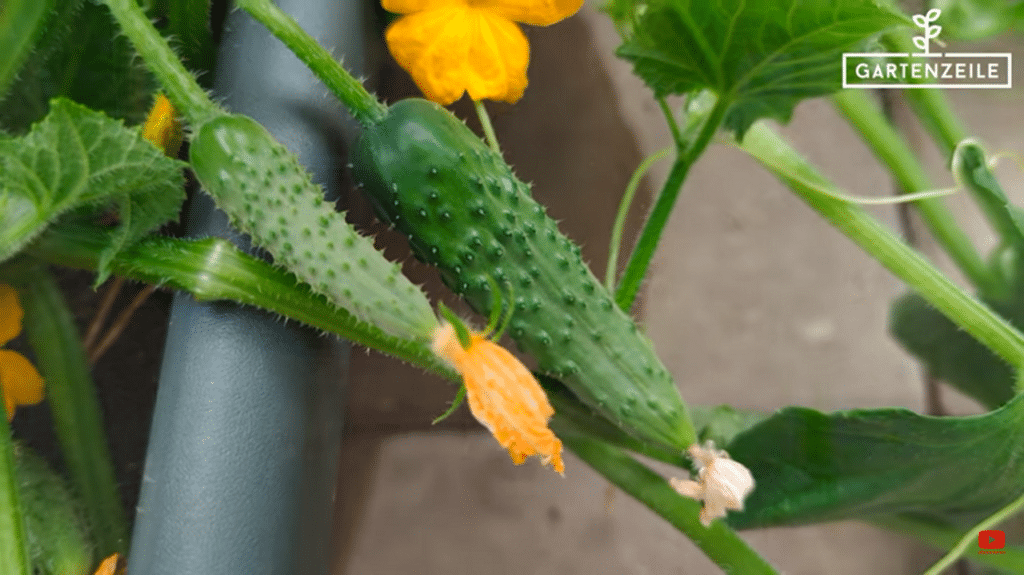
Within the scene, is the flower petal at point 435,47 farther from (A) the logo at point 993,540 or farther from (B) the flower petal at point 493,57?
(A) the logo at point 993,540

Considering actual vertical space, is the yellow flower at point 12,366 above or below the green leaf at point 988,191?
below

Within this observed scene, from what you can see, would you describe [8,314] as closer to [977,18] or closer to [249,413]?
[249,413]

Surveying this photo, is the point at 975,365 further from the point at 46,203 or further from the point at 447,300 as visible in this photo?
the point at 46,203

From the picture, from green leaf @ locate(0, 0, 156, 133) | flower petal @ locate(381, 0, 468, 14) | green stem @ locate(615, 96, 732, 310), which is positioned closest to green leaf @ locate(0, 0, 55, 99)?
green leaf @ locate(0, 0, 156, 133)

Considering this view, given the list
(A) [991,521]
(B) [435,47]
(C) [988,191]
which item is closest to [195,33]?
(B) [435,47]

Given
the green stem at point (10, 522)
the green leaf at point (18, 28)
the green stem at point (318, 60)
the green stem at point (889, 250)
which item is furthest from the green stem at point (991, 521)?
the green leaf at point (18, 28)

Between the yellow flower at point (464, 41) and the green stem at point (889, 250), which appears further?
the green stem at point (889, 250)
